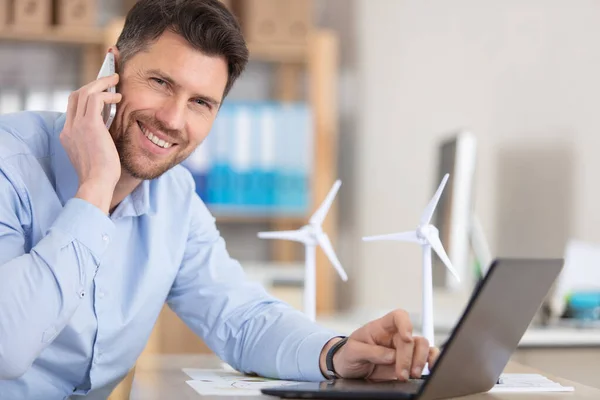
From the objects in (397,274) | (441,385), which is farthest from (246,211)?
(441,385)

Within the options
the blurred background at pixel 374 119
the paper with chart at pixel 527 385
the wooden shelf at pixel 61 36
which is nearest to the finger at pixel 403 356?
the paper with chart at pixel 527 385

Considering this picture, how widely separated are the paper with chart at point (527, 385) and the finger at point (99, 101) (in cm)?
78

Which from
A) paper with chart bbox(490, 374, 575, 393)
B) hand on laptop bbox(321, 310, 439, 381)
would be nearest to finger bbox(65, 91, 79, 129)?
hand on laptop bbox(321, 310, 439, 381)

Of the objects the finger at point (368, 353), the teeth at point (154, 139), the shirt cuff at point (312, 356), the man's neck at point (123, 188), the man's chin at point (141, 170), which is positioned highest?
the teeth at point (154, 139)

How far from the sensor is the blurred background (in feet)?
12.6

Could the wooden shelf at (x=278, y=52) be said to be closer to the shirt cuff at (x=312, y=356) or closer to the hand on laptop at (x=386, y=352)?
the shirt cuff at (x=312, y=356)

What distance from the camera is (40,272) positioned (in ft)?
4.19

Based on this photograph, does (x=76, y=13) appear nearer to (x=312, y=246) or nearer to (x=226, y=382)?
(x=312, y=246)

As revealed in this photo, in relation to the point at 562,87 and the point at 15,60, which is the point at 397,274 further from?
the point at 15,60

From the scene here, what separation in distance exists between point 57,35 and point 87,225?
8.87 feet

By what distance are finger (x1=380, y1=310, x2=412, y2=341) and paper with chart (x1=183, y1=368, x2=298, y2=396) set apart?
21 cm

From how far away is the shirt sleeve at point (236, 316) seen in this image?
1.51 m

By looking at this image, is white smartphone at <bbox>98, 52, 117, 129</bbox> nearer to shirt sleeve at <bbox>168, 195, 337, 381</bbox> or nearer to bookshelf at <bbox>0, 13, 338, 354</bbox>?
shirt sleeve at <bbox>168, 195, 337, 381</bbox>

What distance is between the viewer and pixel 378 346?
1.34 meters
